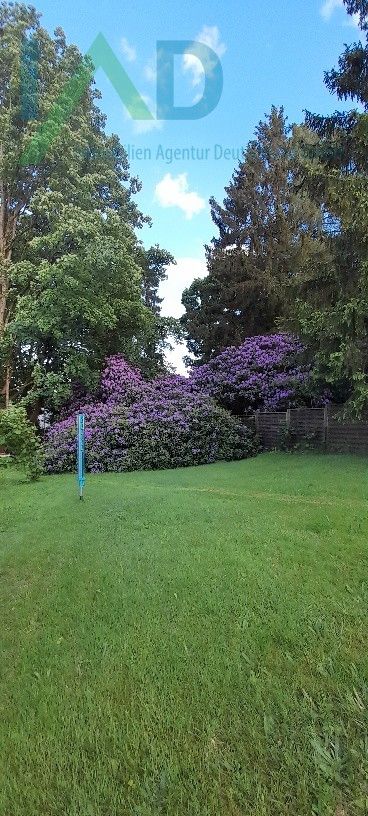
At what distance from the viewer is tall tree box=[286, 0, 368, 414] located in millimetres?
8180

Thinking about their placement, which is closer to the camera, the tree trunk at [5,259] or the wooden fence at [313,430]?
the wooden fence at [313,430]

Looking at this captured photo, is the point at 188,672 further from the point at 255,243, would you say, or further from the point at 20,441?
the point at 255,243

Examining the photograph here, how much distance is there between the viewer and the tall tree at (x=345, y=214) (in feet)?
26.8

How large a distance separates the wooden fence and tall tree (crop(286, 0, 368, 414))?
157 cm

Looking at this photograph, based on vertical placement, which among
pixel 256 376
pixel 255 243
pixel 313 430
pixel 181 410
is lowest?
pixel 313 430

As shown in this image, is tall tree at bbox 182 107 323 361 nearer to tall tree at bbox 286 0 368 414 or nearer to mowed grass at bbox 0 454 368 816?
tall tree at bbox 286 0 368 414

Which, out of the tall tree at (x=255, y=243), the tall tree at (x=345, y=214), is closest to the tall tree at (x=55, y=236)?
the tall tree at (x=255, y=243)

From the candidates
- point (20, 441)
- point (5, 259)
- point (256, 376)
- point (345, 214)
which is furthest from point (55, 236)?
point (345, 214)

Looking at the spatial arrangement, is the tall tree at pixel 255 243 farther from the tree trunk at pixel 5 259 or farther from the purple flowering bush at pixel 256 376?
the tree trunk at pixel 5 259

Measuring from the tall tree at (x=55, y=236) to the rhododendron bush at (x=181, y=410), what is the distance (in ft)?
5.23

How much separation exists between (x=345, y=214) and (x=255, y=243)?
42.1 feet

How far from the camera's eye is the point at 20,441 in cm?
930

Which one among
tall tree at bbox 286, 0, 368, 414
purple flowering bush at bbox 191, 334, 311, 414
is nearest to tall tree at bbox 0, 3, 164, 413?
purple flowering bush at bbox 191, 334, 311, 414

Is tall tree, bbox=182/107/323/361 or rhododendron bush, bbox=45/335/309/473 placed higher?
tall tree, bbox=182/107/323/361
